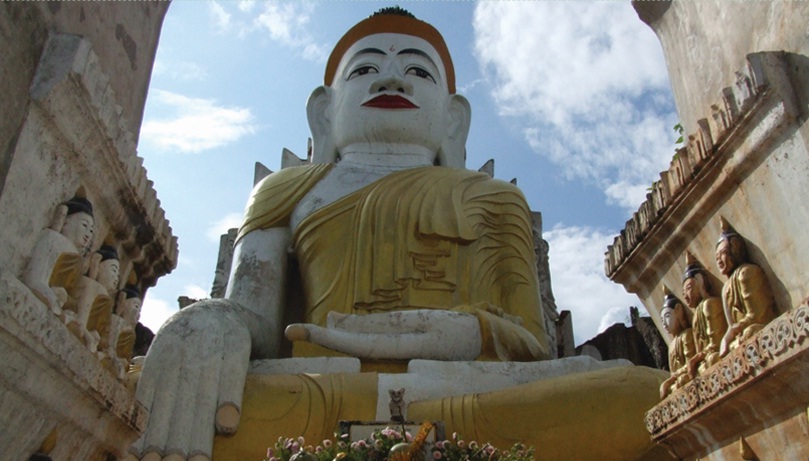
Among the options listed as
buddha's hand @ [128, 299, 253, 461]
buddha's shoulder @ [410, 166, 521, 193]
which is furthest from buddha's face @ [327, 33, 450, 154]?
buddha's hand @ [128, 299, 253, 461]

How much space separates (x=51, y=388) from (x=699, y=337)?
7.09 feet

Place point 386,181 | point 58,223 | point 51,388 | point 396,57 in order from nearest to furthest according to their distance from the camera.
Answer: point 51,388
point 58,223
point 386,181
point 396,57

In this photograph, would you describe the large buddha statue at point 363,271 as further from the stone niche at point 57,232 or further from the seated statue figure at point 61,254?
the seated statue figure at point 61,254

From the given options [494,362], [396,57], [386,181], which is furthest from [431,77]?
[494,362]

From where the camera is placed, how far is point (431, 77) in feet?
26.6

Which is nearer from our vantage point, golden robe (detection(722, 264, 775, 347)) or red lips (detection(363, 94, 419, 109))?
golden robe (detection(722, 264, 775, 347))

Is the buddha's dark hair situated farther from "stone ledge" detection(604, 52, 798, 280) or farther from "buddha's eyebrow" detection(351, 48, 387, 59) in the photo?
"stone ledge" detection(604, 52, 798, 280)

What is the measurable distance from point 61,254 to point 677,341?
2.18m

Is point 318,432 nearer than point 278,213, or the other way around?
point 318,432

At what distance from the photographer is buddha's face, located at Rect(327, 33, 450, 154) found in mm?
7695

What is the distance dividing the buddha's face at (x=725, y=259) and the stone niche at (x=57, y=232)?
6.86 ft

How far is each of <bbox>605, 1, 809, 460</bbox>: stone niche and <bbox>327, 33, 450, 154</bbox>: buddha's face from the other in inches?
183

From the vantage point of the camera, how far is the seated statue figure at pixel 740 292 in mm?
2482

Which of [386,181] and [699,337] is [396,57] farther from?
[699,337]
